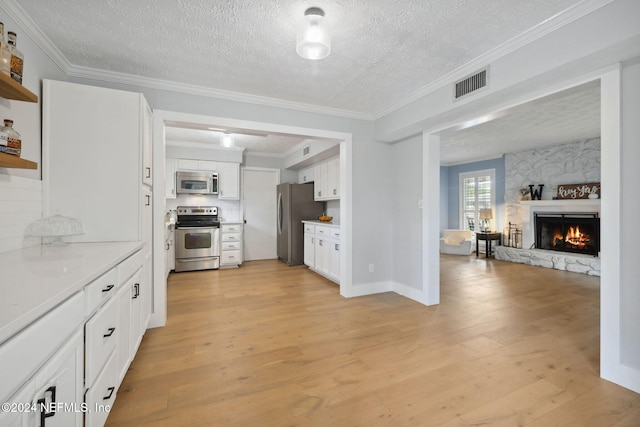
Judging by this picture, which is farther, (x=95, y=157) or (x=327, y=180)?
(x=327, y=180)

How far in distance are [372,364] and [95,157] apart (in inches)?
105

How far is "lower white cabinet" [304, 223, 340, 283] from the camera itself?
4.33 meters

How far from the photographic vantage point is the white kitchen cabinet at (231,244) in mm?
5523

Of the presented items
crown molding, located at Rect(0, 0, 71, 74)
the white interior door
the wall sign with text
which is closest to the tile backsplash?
crown molding, located at Rect(0, 0, 71, 74)

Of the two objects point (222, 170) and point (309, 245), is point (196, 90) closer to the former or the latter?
point (222, 170)

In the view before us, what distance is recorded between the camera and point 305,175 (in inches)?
251

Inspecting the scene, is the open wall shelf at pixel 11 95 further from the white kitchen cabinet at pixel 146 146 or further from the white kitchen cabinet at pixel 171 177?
the white kitchen cabinet at pixel 171 177

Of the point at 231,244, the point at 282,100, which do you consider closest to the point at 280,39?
the point at 282,100

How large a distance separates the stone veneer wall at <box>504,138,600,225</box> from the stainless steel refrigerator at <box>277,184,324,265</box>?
468 cm

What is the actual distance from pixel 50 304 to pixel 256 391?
1358 mm

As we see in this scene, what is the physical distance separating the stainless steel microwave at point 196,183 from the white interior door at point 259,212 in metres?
0.81

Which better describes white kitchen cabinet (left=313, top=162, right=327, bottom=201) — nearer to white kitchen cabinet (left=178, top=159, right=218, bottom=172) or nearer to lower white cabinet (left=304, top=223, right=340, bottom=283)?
lower white cabinet (left=304, top=223, right=340, bottom=283)

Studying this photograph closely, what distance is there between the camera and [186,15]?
1.90 metres

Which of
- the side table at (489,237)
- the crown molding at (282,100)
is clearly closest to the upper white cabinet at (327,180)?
the crown molding at (282,100)
